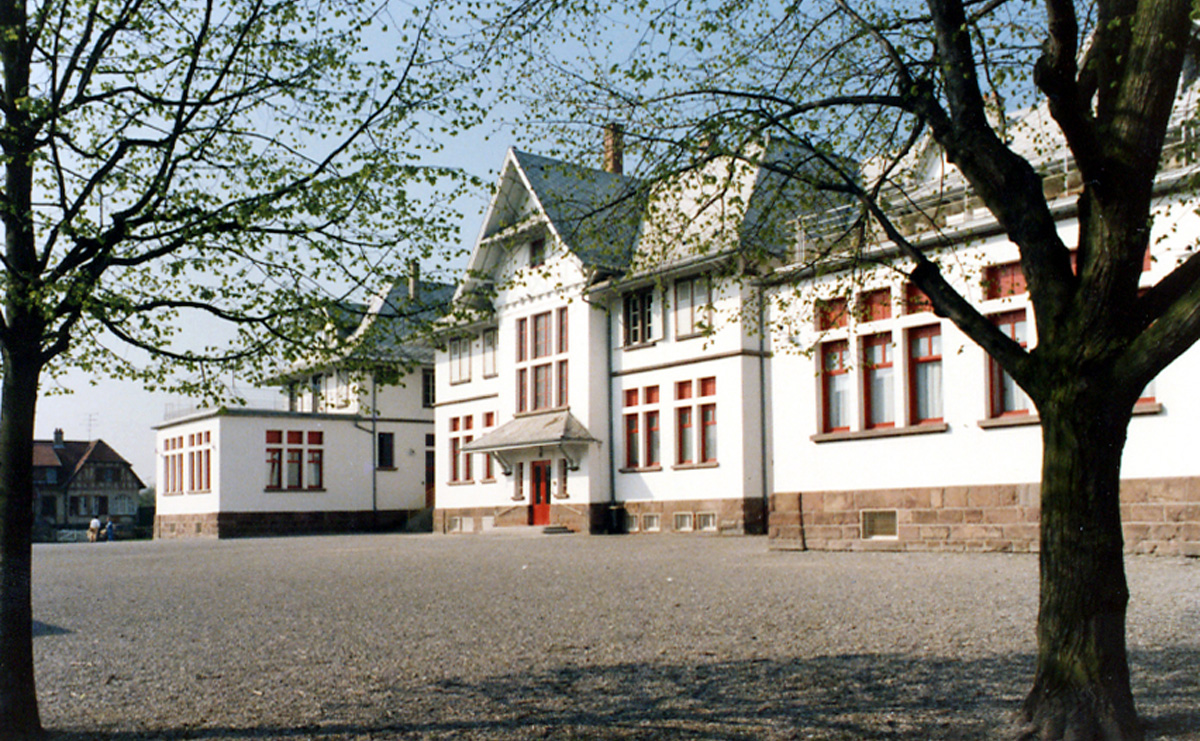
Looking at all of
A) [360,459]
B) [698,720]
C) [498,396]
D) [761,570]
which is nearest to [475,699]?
[698,720]

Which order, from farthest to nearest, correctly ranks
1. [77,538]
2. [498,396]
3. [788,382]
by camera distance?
1. [77,538]
2. [498,396]
3. [788,382]

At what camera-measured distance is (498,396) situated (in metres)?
37.5

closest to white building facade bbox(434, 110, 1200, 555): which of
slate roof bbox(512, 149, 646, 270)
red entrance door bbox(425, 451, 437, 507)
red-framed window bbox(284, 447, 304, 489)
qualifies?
slate roof bbox(512, 149, 646, 270)

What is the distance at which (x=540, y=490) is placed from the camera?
34.6m

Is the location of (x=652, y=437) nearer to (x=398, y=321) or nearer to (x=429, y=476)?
(x=429, y=476)

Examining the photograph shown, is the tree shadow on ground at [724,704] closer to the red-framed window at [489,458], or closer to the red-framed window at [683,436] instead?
the red-framed window at [683,436]

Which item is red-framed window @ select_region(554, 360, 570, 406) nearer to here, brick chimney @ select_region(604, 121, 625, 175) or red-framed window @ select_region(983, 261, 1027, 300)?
red-framed window @ select_region(983, 261, 1027, 300)

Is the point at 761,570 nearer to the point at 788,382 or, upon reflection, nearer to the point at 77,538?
the point at 788,382

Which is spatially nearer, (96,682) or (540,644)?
(96,682)

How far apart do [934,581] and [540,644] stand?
19.7ft

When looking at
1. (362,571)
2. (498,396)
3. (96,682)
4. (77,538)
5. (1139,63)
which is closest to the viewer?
(1139,63)

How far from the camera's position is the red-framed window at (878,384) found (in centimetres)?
2002

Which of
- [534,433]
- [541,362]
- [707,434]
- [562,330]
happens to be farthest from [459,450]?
[707,434]

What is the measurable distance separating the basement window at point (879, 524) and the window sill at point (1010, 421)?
2.24 meters
